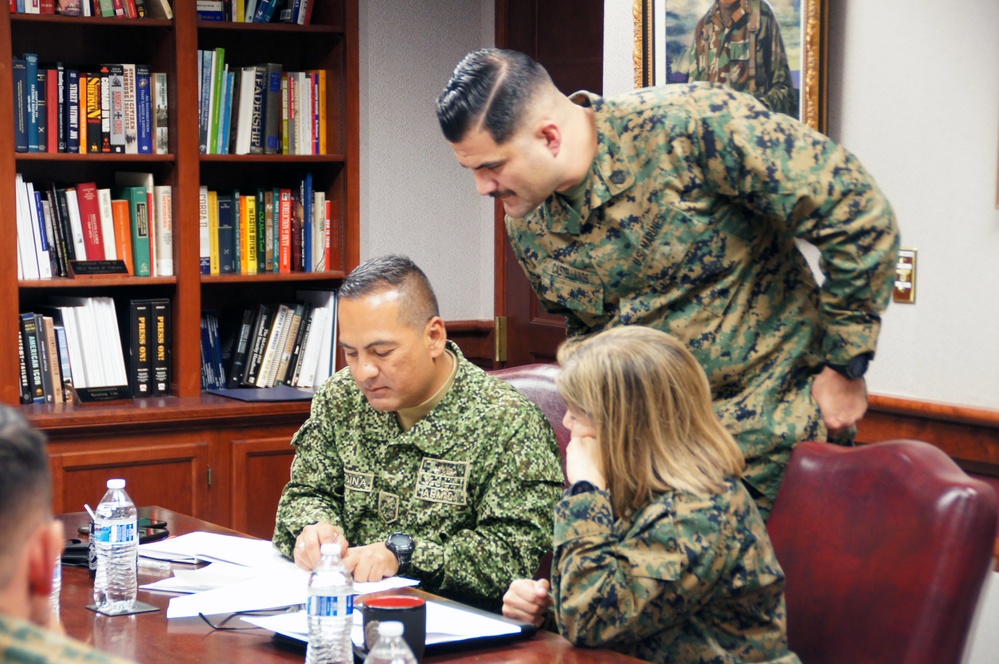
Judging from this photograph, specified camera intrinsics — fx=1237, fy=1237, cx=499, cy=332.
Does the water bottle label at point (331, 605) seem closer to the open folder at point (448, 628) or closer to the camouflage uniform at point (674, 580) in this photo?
the open folder at point (448, 628)

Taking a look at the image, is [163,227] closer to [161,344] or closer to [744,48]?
[161,344]

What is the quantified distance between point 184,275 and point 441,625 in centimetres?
A: 252

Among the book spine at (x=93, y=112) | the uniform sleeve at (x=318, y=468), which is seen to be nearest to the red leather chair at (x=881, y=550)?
the uniform sleeve at (x=318, y=468)

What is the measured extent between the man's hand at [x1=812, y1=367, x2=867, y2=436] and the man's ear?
20.9 inches

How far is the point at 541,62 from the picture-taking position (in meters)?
4.30

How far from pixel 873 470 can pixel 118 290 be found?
3.03 meters

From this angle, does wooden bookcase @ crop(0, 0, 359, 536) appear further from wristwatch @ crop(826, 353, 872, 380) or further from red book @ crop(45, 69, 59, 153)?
wristwatch @ crop(826, 353, 872, 380)

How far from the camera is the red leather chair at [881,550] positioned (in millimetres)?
1502

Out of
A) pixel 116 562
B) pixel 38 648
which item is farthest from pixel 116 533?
pixel 38 648

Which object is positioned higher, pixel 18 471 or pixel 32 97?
pixel 32 97

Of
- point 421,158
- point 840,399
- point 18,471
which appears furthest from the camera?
point 421,158

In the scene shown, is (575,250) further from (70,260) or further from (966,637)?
(70,260)

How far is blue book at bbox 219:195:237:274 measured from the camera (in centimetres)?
405

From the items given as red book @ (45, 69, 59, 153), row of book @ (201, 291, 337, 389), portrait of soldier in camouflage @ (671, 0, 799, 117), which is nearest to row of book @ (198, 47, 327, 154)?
red book @ (45, 69, 59, 153)
